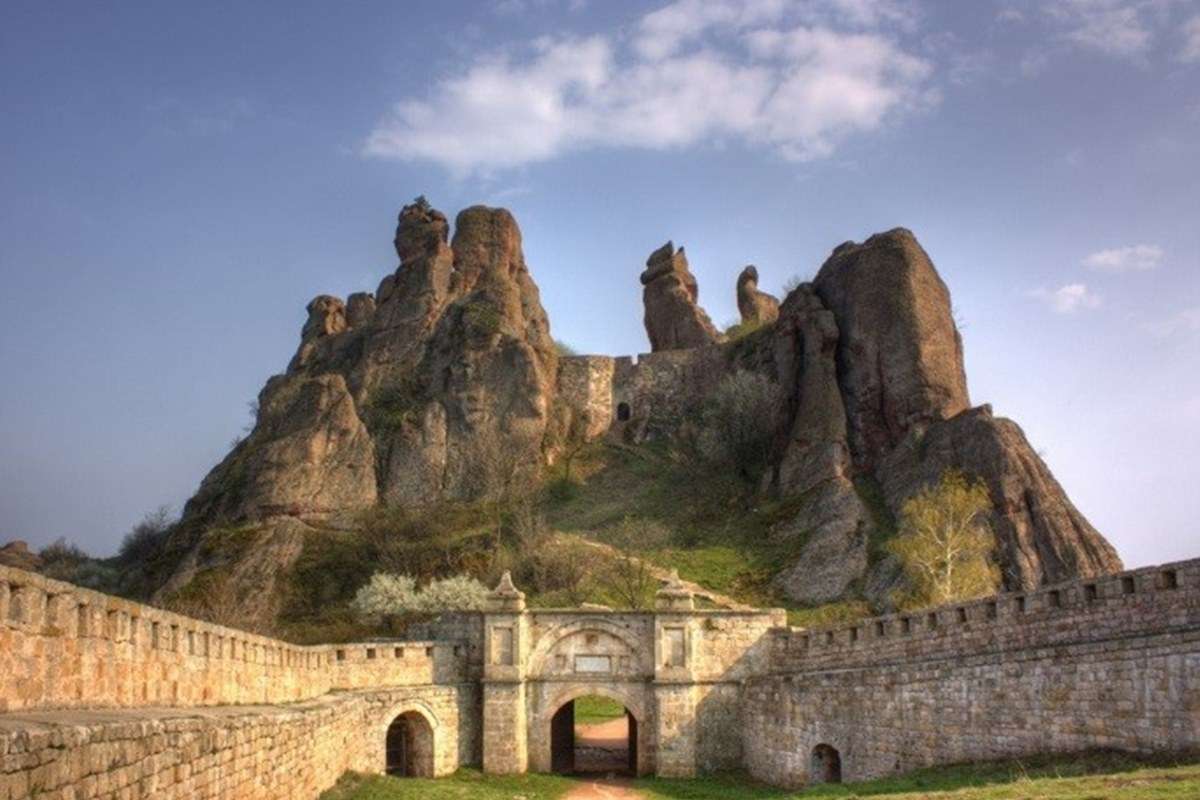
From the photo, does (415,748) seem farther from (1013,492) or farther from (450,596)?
(1013,492)

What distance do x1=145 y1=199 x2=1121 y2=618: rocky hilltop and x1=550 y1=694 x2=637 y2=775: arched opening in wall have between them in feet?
28.4

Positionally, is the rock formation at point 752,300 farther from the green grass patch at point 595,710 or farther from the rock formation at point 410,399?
the green grass patch at point 595,710

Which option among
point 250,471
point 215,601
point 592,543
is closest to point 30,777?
point 215,601

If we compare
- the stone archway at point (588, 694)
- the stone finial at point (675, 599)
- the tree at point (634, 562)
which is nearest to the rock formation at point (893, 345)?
the tree at point (634, 562)

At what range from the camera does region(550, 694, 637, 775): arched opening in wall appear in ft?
117

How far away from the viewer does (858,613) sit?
4300 cm

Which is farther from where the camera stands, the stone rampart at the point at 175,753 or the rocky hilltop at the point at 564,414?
the rocky hilltop at the point at 564,414

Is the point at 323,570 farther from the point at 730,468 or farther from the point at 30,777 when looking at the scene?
the point at 30,777

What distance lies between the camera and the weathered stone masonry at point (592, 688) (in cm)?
1057

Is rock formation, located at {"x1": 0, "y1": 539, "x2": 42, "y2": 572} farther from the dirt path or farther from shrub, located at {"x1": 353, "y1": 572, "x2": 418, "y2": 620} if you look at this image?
the dirt path

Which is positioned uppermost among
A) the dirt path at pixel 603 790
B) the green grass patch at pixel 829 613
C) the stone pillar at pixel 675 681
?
the green grass patch at pixel 829 613

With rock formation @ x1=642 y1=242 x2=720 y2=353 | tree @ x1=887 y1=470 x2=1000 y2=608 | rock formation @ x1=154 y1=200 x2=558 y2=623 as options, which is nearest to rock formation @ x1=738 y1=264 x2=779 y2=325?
rock formation @ x1=642 y1=242 x2=720 y2=353

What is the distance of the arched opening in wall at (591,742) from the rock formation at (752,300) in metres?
37.3

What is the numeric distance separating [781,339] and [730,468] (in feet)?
22.1
